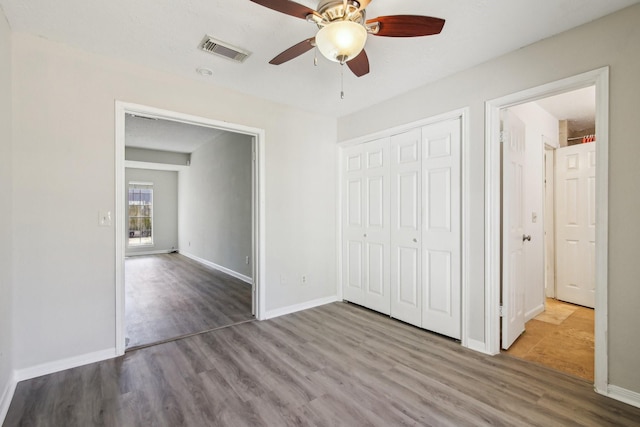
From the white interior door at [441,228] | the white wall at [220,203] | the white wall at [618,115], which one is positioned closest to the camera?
the white wall at [618,115]

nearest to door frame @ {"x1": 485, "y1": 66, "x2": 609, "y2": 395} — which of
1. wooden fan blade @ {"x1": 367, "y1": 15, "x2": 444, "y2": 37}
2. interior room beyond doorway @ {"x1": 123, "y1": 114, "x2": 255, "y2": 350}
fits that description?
→ wooden fan blade @ {"x1": 367, "y1": 15, "x2": 444, "y2": 37}

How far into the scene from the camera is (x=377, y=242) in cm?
359

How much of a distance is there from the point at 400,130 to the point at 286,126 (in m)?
1.38

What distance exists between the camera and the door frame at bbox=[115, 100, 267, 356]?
2.54m

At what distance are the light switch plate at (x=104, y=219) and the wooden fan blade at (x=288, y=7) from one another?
213 cm

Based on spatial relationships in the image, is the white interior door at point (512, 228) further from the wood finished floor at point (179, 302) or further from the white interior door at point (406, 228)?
the wood finished floor at point (179, 302)

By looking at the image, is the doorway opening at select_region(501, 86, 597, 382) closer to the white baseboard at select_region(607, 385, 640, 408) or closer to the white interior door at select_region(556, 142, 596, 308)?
the white interior door at select_region(556, 142, 596, 308)

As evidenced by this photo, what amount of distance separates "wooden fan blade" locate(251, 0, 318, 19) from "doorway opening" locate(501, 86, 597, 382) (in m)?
2.03

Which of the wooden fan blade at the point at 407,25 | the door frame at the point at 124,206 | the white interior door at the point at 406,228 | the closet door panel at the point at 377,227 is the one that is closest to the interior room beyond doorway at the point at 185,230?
the door frame at the point at 124,206

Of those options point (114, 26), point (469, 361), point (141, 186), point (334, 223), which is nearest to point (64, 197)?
point (114, 26)

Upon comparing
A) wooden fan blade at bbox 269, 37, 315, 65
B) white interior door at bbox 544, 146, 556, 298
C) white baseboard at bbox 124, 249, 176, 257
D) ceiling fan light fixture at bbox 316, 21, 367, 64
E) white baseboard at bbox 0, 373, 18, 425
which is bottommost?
white baseboard at bbox 0, 373, 18, 425

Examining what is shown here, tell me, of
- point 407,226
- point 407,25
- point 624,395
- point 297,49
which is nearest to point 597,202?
Answer: point 624,395

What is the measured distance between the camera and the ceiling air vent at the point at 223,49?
227 cm

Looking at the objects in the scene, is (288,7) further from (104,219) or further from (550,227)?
(550,227)
